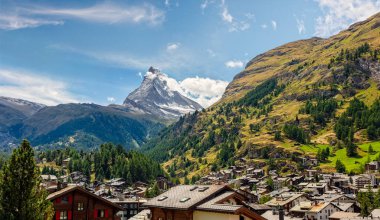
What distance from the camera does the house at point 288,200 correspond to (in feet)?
552

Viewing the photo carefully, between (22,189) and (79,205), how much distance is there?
109 ft

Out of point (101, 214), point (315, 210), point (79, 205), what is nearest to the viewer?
point (79, 205)

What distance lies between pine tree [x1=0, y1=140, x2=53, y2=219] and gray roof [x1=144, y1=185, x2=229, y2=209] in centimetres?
1619

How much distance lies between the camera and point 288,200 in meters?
172

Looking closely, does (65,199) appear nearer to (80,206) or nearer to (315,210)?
(80,206)

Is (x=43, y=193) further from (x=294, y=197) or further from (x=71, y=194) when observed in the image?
(x=294, y=197)

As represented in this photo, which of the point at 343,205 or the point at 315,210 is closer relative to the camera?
the point at 315,210

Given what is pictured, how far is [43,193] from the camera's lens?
4062 cm

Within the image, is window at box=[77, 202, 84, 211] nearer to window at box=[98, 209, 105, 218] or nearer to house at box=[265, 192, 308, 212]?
window at box=[98, 209, 105, 218]

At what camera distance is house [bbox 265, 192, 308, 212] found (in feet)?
552

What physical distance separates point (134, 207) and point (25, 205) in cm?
13182

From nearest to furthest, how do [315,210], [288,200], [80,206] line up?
[80,206] < [315,210] < [288,200]

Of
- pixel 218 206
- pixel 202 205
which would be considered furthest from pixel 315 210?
pixel 218 206

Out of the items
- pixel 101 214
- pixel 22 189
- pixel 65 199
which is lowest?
pixel 101 214
